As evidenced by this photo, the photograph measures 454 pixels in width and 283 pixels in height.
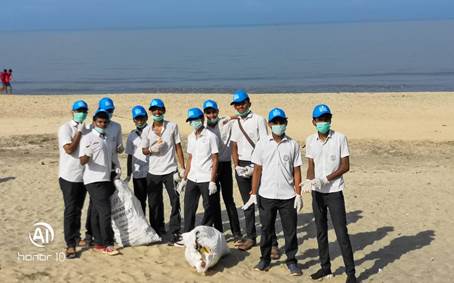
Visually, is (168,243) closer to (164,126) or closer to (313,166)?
(164,126)

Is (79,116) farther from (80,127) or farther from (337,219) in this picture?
(337,219)

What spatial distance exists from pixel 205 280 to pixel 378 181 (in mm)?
6268

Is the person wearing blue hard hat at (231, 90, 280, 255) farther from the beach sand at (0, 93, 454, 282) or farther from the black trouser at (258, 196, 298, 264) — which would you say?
the beach sand at (0, 93, 454, 282)

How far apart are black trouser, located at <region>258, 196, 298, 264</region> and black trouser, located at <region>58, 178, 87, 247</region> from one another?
2.10 meters

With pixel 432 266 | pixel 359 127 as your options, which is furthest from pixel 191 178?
pixel 359 127

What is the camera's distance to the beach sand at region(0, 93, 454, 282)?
6961 mm

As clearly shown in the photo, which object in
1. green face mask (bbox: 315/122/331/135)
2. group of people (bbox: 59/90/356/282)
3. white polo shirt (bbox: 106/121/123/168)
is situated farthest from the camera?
white polo shirt (bbox: 106/121/123/168)

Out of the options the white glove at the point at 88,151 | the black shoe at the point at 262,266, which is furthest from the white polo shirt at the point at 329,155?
the white glove at the point at 88,151

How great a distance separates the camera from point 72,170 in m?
7.13

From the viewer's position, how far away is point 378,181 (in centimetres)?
1209

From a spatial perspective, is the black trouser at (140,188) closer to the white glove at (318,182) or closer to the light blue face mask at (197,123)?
the light blue face mask at (197,123)

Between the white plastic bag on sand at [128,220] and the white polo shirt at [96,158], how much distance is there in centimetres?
31

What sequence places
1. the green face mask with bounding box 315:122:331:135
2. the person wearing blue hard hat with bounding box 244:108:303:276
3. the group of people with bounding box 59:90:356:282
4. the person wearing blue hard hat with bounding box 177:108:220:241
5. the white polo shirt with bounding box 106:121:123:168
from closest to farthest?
the green face mask with bounding box 315:122:331:135, the group of people with bounding box 59:90:356:282, the person wearing blue hard hat with bounding box 244:108:303:276, the white polo shirt with bounding box 106:121:123:168, the person wearing blue hard hat with bounding box 177:108:220:241
